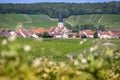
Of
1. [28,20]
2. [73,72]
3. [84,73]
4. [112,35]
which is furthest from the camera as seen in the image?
[28,20]

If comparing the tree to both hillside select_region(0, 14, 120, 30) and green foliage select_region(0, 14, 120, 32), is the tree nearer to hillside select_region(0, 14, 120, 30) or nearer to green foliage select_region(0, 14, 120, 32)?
green foliage select_region(0, 14, 120, 32)

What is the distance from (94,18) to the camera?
17250 centimetres

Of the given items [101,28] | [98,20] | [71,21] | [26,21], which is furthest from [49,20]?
[101,28]

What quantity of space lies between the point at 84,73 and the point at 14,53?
3.36 ft

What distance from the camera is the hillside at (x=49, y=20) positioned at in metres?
157

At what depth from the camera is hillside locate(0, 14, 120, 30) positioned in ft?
514

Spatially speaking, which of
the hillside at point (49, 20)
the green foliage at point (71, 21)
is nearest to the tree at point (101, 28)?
the green foliage at point (71, 21)

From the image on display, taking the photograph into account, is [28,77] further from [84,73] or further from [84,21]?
[84,21]

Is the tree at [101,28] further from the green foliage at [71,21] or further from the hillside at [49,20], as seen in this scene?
the hillside at [49,20]

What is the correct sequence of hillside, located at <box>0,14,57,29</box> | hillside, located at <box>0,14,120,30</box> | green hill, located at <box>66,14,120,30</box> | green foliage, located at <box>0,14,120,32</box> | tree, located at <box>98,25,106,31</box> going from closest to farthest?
tree, located at <box>98,25,106,31</box>
green foliage, located at <box>0,14,120,32</box>
green hill, located at <box>66,14,120,30</box>
hillside, located at <box>0,14,120,30</box>
hillside, located at <box>0,14,57,29</box>

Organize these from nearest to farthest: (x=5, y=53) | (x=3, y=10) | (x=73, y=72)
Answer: (x=5, y=53) < (x=73, y=72) < (x=3, y=10)

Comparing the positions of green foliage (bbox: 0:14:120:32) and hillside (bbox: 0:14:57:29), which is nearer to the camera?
green foliage (bbox: 0:14:120:32)

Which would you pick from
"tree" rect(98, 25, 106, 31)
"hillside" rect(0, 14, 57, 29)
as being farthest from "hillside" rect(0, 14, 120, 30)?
"tree" rect(98, 25, 106, 31)

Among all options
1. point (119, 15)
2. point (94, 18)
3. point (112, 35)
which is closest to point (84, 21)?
point (94, 18)
